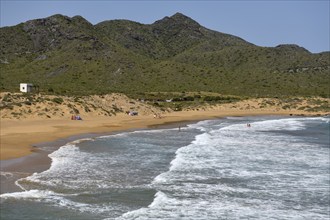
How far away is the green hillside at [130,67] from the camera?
102 m

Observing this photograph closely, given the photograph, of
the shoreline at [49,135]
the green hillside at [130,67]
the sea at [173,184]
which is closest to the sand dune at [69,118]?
the shoreline at [49,135]

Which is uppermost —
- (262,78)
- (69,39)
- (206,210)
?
(69,39)

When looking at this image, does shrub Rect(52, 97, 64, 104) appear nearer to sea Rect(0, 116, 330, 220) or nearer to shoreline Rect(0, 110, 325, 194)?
shoreline Rect(0, 110, 325, 194)

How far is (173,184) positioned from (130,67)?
95.7 meters

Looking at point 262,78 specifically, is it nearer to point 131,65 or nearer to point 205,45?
point 131,65

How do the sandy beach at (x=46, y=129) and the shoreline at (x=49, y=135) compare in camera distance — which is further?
the sandy beach at (x=46, y=129)

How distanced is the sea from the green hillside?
179 ft

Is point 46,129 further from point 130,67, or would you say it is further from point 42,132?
point 130,67

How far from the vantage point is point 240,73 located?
12362cm

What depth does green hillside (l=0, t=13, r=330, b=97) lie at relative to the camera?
102 m

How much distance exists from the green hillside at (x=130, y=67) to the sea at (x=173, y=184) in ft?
179

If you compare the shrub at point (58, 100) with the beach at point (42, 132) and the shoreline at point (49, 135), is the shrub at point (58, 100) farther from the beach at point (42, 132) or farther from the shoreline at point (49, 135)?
the shoreline at point (49, 135)

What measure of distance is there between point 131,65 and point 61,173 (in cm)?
9557

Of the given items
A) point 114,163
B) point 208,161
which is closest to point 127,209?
point 114,163
